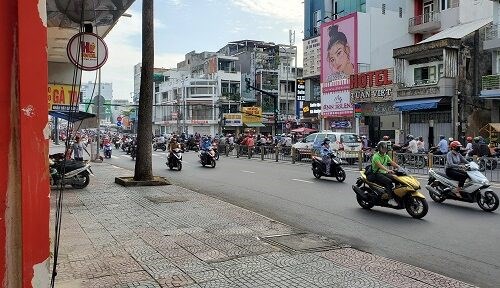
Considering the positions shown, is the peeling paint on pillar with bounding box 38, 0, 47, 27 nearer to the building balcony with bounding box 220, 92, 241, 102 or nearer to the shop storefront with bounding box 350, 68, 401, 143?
the shop storefront with bounding box 350, 68, 401, 143

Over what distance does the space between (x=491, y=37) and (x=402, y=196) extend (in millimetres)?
23898

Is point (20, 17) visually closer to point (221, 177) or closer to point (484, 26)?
point (221, 177)

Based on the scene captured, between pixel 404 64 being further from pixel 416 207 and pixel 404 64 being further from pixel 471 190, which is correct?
pixel 416 207

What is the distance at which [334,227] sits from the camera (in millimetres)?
8445

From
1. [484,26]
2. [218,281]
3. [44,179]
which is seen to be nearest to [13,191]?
[44,179]

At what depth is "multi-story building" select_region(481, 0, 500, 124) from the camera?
87.5ft

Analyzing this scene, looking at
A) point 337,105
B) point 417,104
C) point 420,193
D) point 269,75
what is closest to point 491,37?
point 417,104

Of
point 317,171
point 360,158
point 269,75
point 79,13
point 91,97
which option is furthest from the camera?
point 269,75

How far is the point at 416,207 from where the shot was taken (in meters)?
9.30

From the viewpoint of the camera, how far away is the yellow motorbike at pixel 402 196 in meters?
9.23

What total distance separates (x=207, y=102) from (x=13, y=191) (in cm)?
6715

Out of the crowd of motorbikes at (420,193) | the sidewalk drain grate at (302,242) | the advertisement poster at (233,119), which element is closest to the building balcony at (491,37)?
the crowd of motorbikes at (420,193)

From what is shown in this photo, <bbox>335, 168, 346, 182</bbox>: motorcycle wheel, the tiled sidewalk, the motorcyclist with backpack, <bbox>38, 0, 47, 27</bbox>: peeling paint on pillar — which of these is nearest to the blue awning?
<bbox>335, 168, 346, 182</bbox>: motorcycle wheel

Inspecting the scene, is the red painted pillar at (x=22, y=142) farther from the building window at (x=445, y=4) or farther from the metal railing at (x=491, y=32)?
the building window at (x=445, y=4)
